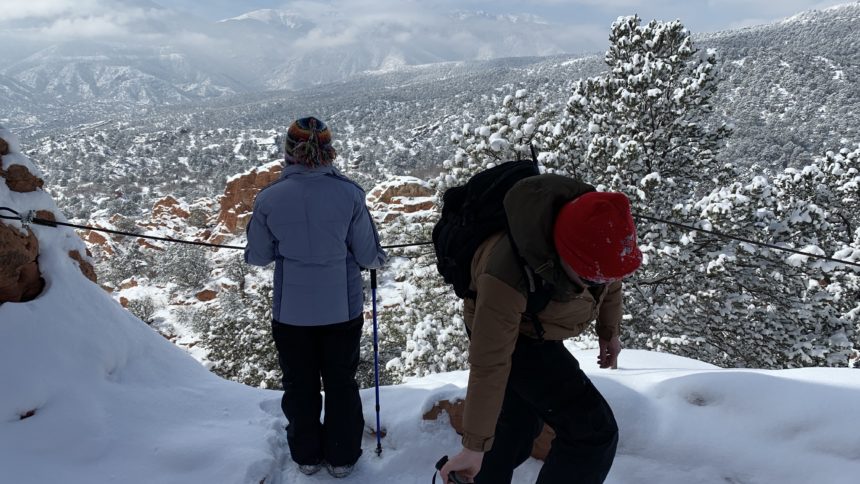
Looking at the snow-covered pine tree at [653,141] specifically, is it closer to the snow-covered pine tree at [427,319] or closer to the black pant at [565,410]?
the snow-covered pine tree at [427,319]

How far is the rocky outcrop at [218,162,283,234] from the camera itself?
4716 cm

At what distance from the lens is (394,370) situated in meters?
11.6

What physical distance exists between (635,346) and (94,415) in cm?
843

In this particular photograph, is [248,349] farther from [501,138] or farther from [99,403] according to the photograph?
[99,403]

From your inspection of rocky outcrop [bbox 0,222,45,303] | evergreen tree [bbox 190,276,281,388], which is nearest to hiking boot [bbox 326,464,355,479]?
rocky outcrop [bbox 0,222,45,303]

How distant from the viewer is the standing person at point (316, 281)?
2236 millimetres

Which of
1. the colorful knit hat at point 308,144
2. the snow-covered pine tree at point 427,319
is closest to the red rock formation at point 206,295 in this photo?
the snow-covered pine tree at point 427,319

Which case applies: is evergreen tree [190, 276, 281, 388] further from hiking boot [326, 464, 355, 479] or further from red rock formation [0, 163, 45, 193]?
hiking boot [326, 464, 355, 479]

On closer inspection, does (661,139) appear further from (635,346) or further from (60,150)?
(60,150)

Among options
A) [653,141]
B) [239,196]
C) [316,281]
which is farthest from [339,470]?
[239,196]

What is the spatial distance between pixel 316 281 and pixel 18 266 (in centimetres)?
187

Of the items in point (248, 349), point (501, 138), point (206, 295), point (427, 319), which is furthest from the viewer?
point (206, 295)

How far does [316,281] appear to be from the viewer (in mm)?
2297

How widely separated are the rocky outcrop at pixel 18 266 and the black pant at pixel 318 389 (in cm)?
160
